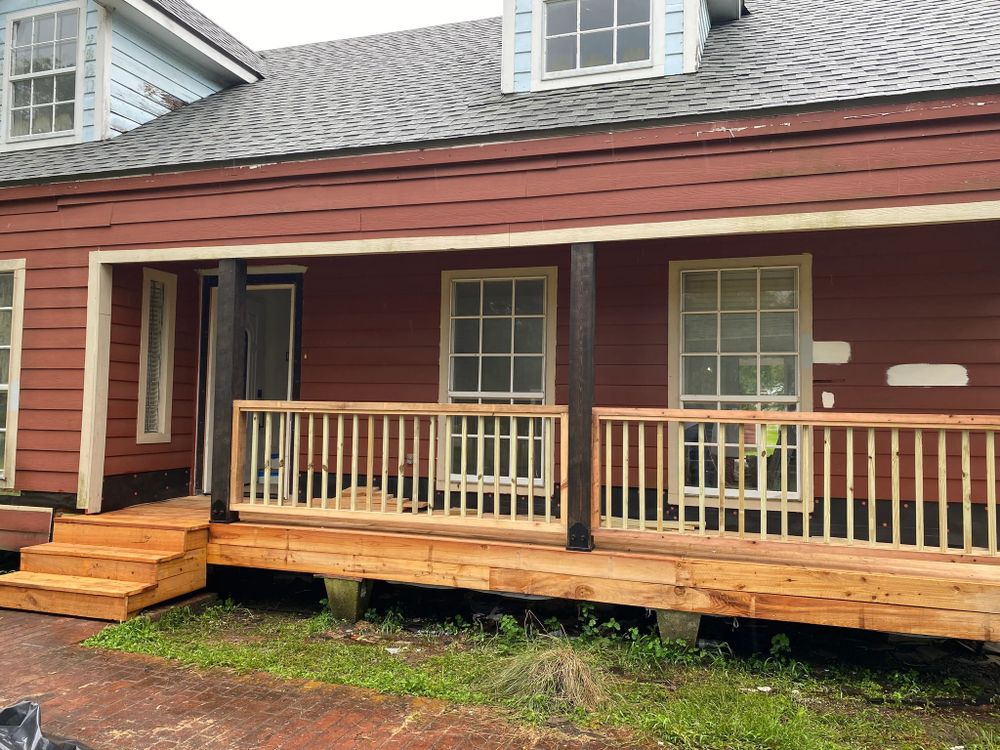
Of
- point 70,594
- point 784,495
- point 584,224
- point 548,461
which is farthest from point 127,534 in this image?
point 784,495

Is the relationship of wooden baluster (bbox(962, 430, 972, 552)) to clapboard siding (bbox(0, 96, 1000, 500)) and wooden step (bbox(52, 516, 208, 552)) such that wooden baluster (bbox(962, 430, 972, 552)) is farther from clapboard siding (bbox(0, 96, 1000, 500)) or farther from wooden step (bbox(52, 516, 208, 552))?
wooden step (bbox(52, 516, 208, 552))

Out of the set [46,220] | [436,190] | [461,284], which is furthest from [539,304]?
[46,220]

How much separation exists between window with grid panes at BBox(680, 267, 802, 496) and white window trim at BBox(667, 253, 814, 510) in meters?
0.04

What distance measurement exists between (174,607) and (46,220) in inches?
136

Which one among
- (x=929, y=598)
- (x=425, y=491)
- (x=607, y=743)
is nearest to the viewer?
(x=607, y=743)

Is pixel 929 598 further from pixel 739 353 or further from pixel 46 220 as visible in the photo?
pixel 46 220

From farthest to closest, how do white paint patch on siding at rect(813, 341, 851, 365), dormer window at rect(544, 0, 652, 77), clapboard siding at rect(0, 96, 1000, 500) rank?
1. dormer window at rect(544, 0, 652, 77)
2. white paint patch on siding at rect(813, 341, 851, 365)
3. clapboard siding at rect(0, 96, 1000, 500)

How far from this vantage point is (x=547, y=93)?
6016 millimetres

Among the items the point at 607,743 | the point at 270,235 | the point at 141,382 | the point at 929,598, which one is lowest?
the point at 607,743

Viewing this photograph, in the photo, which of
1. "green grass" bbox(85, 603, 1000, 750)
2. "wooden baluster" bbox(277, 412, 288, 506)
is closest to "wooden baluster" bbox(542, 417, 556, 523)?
"green grass" bbox(85, 603, 1000, 750)

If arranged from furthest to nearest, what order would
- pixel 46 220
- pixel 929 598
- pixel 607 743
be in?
pixel 46 220, pixel 929 598, pixel 607 743

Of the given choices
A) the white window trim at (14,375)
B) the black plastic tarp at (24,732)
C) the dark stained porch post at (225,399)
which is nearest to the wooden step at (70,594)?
the dark stained porch post at (225,399)

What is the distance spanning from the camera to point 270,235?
5477 millimetres

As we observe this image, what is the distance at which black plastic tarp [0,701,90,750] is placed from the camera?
2.81 metres
